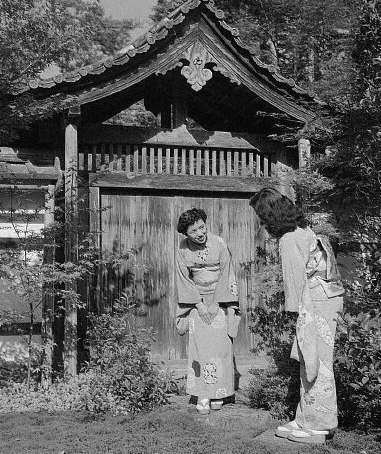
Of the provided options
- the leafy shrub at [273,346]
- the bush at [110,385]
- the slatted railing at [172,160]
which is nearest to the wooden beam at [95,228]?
the slatted railing at [172,160]

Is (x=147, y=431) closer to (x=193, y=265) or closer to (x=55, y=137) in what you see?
(x=193, y=265)

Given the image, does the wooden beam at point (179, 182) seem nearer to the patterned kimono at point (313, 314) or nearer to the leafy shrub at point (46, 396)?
the leafy shrub at point (46, 396)

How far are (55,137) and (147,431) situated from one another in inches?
173

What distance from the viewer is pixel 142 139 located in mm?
8266

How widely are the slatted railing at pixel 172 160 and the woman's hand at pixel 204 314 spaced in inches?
102

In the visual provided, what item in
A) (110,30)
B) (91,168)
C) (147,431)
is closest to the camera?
(147,431)

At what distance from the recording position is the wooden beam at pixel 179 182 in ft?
26.7

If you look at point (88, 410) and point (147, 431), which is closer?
point (147, 431)

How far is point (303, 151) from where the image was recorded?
840 centimetres

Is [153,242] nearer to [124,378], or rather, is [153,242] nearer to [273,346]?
[273,346]

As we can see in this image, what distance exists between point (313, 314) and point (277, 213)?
834 millimetres

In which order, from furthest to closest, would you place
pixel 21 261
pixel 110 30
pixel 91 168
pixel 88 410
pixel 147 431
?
pixel 110 30, pixel 91 168, pixel 21 261, pixel 88 410, pixel 147 431

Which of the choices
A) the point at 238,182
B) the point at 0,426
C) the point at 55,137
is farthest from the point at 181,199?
the point at 0,426

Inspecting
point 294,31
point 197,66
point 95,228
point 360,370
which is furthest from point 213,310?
point 294,31
